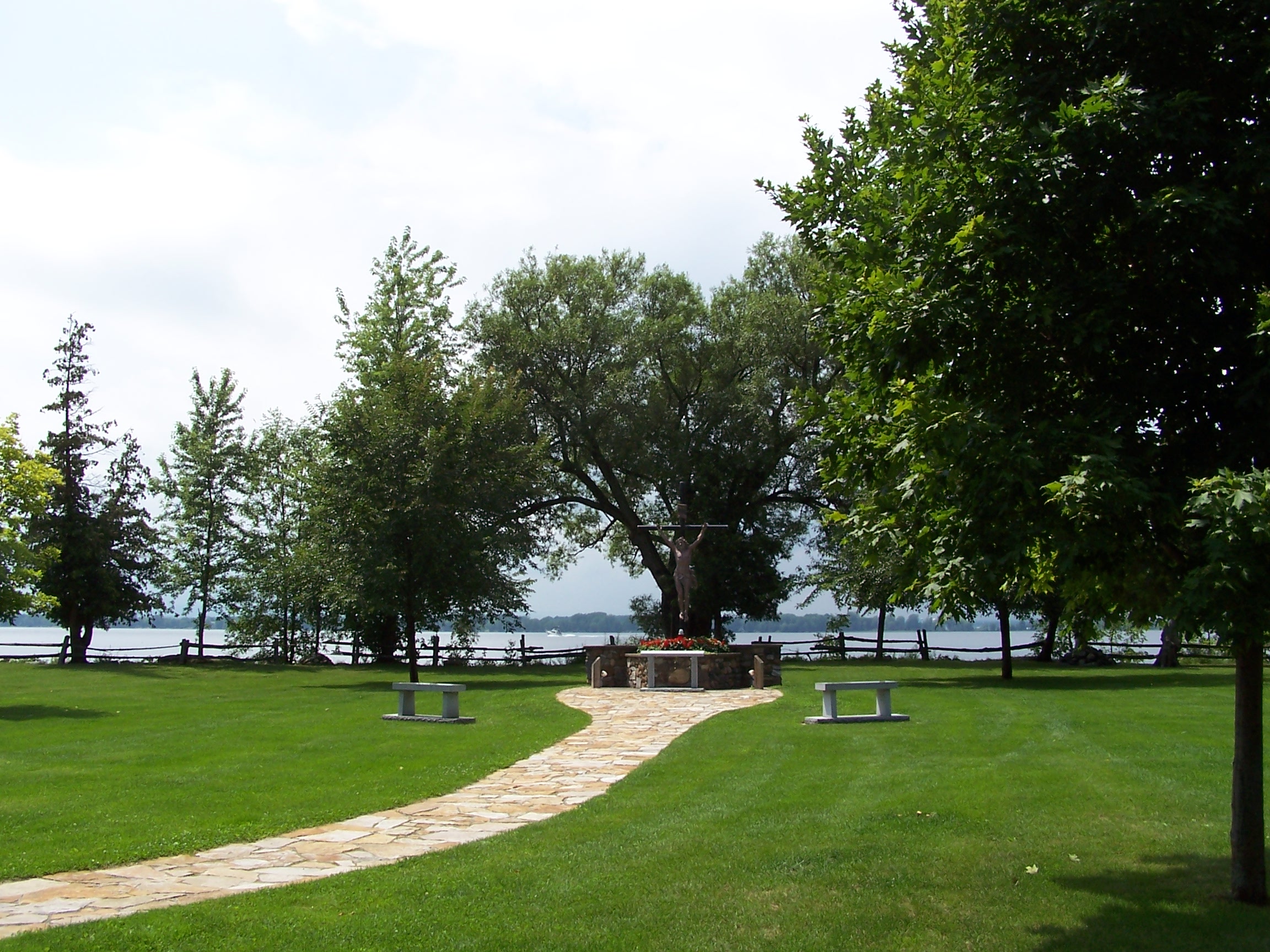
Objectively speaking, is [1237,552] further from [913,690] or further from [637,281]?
[637,281]

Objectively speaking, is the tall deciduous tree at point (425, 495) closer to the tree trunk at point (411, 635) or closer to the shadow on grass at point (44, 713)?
the tree trunk at point (411, 635)

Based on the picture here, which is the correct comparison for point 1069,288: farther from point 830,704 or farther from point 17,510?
point 17,510

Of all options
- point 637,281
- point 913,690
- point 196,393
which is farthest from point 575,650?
point 913,690

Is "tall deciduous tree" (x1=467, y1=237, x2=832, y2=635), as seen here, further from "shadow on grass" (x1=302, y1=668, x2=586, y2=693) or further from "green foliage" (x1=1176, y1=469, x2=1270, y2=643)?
"green foliage" (x1=1176, y1=469, x2=1270, y2=643)

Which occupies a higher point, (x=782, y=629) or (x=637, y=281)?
(x=637, y=281)

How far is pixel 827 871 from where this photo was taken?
22.6 feet

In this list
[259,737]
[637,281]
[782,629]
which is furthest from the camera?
[782,629]

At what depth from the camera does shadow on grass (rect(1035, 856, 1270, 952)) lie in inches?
217

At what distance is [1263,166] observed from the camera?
500 centimetres

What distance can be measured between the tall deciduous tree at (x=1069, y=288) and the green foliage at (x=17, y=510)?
62.0 feet

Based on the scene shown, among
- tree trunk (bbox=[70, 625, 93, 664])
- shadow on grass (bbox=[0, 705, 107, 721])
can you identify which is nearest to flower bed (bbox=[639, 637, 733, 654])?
shadow on grass (bbox=[0, 705, 107, 721])

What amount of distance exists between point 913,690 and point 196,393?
33.3 m

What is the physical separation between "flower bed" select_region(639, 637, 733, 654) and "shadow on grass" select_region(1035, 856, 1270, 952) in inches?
649

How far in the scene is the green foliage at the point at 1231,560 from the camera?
4.18 meters
